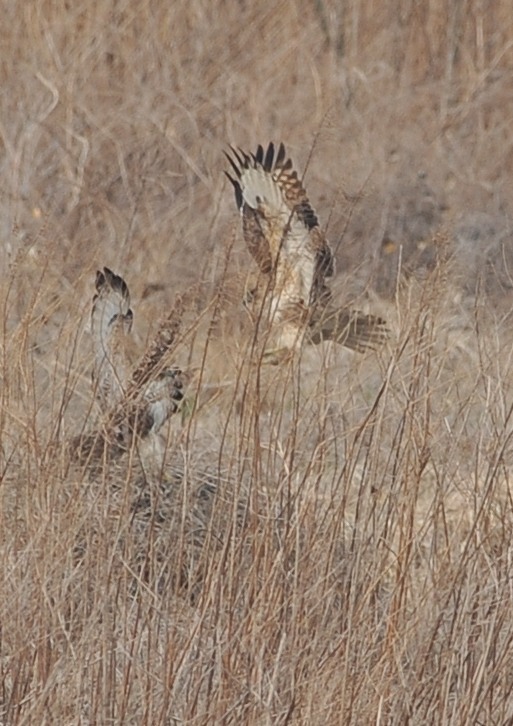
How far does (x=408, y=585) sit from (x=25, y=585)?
67cm

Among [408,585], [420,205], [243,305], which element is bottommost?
[408,585]

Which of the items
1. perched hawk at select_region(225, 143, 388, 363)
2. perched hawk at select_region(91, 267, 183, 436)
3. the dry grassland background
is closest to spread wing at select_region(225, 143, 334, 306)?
perched hawk at select_region(225, 143, 388, 363)

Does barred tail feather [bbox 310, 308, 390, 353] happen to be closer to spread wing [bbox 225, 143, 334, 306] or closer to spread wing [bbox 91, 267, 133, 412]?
A: spread wing [bbox 225, 143, 334, 306]

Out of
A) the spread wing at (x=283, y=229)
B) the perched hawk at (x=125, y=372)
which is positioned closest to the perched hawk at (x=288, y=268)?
the spread wing at (x=283, y=229)

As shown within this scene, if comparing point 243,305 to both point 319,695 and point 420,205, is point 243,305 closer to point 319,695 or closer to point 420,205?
point 319,695

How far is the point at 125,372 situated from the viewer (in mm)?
2742

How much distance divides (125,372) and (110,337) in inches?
3.1

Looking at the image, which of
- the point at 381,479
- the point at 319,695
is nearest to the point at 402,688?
the point at 319,695

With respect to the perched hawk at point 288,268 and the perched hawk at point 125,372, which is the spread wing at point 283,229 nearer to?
the perched hawk at point 288,268

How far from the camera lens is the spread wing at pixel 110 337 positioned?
2.64m

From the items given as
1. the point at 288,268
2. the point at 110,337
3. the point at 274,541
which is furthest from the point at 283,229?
the point at 274,541

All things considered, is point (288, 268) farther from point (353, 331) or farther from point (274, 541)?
point (353, 331)

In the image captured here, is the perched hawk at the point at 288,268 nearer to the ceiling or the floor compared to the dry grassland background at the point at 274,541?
nearer to the ceiling

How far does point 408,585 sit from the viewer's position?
2.50 m
